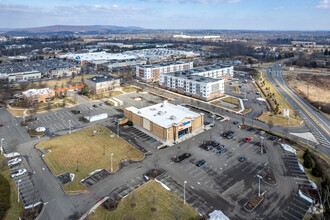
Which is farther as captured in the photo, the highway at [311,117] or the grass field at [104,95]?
the grass field at [104,95]

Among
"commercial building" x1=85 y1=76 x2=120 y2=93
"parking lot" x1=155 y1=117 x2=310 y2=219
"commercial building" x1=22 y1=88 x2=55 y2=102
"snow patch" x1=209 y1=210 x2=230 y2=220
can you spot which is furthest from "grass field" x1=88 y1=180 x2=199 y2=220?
"commercial building" x1=85 y1=76 x2=120 y2=93

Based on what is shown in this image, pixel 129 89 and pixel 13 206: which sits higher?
pixel 129 89

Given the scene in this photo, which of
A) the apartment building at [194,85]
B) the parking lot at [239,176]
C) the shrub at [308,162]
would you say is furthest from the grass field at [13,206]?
the apartment building at [194,85]

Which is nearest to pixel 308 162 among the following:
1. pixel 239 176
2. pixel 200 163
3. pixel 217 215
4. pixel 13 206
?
pixel 239 176

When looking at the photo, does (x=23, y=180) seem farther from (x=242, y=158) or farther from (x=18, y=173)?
(x=242, y=158)

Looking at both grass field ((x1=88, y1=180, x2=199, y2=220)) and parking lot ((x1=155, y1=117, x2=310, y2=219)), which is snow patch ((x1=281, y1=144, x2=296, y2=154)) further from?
grass field ((x1=88, y1=180, x2=199, y2=220))

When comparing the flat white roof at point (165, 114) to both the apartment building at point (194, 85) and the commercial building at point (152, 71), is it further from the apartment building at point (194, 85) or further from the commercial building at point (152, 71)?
the commercial building at point (152, 71)
